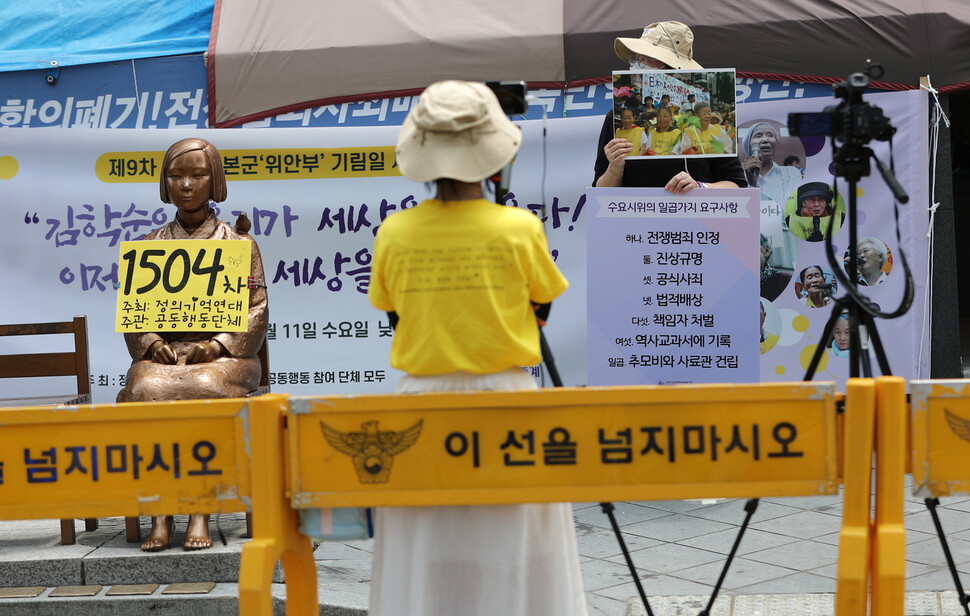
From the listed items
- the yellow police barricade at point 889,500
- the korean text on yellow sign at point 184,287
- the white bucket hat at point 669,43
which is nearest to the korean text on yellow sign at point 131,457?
the yellow police barricade at point 889,500

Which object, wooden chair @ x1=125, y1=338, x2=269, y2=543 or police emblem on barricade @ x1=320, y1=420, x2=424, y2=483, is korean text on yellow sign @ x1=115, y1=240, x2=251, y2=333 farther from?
police emblem on barricade @ x1=320, y1=420, x2=424, y2=483

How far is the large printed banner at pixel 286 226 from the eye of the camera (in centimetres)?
666

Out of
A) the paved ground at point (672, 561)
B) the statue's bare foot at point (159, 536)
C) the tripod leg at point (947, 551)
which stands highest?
the tripod leg at point (947, 551)

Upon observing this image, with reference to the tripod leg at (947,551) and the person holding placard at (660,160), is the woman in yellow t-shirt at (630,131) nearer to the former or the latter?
the person holding placard at (660,160)

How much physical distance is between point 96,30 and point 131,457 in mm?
5013

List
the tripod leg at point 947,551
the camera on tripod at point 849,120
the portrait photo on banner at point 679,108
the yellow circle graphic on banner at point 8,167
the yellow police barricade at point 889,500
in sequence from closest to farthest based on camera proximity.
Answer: the yellow police barricade at point 889,500, the tripod leg at point 947,551, the camera on tripod at point 849,120, the portrait photo on banner at point 679,108, the yellow circle graphic on banner at point 8,167

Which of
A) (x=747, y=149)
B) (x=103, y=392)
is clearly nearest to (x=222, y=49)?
(x=103, y=392)

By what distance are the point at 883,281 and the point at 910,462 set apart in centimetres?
371

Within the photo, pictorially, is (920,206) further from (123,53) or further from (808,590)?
(123,53)

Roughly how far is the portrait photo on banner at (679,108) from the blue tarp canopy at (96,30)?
10.8 feet

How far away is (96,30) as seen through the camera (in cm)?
707

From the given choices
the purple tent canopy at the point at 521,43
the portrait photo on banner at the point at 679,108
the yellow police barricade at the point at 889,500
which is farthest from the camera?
the purple tent canopy at the point at 521,43

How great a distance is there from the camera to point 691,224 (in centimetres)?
490

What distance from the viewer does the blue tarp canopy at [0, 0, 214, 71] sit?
6.82 metres
